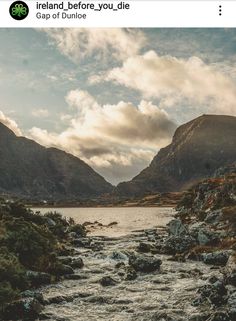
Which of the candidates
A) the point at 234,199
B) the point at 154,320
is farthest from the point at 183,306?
the point at 234,199

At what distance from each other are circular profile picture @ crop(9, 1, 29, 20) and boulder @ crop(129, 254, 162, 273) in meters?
18.6

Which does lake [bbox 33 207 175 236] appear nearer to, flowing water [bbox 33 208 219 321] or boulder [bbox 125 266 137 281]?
flowing water [bbox 33 208 219 321]

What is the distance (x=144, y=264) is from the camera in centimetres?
3138

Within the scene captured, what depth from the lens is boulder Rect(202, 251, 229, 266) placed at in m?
33.8

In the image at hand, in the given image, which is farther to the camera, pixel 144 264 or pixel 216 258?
pixel 216 258

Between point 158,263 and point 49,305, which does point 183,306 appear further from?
point 158,263

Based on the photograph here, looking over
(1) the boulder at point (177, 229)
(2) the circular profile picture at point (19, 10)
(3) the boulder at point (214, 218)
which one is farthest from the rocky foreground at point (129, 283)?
(3) the boulder at point (214, 218)

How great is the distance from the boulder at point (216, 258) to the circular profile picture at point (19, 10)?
902 inches

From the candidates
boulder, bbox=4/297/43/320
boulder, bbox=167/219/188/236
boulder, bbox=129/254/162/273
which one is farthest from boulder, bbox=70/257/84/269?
boulder, bbox=167/219/188/236

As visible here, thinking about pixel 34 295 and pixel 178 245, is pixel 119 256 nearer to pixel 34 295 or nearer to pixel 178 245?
pixel 178 245

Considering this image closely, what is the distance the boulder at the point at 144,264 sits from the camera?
31.3m

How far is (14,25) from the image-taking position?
79.4ft

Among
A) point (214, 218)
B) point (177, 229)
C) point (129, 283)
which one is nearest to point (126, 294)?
point (129, 283)

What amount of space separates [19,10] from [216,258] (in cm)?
2337
